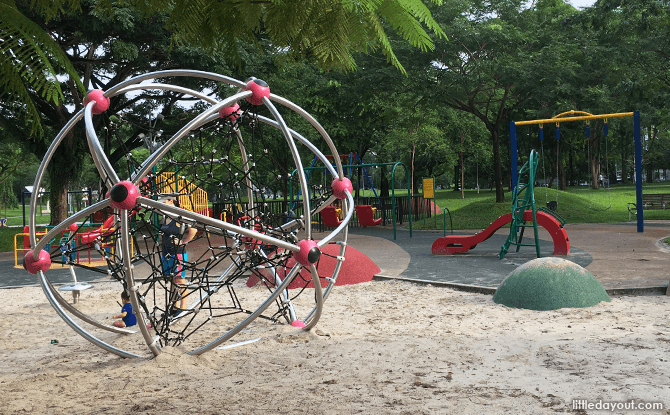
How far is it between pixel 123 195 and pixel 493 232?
965 centimetres

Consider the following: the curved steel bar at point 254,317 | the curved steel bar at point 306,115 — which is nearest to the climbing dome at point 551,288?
the curved steel bar at point 306,115

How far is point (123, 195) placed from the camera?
13.6 feet

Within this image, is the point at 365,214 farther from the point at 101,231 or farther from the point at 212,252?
the point at 212,252

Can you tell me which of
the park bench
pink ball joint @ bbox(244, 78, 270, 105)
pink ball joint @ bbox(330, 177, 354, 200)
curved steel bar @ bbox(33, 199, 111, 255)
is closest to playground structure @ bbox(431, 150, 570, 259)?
pink ball joint @ bbox(330, 177, 354, 200)

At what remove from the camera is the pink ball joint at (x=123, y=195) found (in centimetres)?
414

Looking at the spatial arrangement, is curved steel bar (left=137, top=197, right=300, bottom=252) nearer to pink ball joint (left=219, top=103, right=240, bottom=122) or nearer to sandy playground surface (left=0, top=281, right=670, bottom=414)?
sandy playground surface (left=0, top=281, right=670, bottom=414)

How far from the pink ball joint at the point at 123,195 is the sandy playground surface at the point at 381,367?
1456 mm

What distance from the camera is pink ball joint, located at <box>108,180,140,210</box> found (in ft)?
13.6

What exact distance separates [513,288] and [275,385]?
3.95 m

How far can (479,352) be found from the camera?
17.1 ft

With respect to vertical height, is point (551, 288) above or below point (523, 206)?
below

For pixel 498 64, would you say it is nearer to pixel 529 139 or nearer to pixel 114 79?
pixel 114 79

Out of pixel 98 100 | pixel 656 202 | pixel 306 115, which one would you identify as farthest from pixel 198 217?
pixel 656 202

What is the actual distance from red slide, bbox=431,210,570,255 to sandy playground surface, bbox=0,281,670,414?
434 cm
